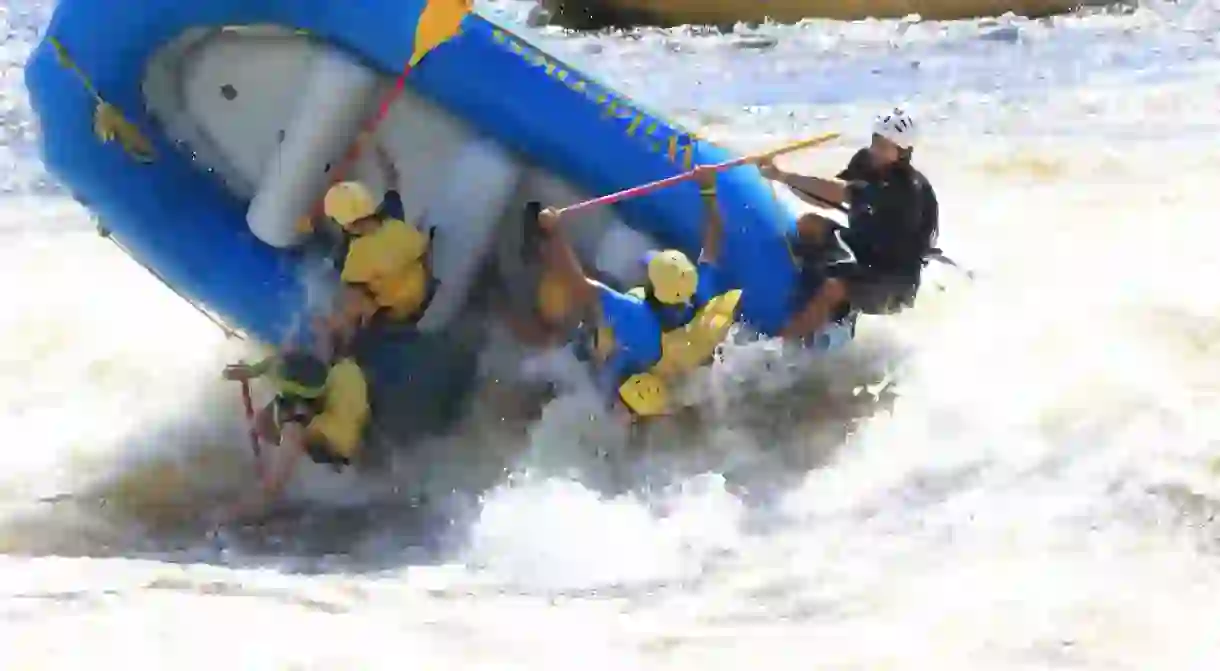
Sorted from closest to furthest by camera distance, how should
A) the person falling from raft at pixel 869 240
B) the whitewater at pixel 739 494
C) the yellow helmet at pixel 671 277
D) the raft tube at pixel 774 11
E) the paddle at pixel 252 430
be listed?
the whitewater at pixel 739 494 < the yellow helmet at pixel 671 277 < the paddle at pixel 252 430 < the person falling from raft at pixel 869 240 < the raft tube at pixel 774 11

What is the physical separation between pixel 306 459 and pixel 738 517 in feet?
3.38

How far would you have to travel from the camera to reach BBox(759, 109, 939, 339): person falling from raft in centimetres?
298

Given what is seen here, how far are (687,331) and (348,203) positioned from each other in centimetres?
78

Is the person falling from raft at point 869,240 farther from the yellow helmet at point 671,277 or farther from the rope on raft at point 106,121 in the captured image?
the rope on raft at point 106,121

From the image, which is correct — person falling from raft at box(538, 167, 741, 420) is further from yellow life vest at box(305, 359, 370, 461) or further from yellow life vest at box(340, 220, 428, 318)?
yellow life vest at box(305, 359, 370, 461)

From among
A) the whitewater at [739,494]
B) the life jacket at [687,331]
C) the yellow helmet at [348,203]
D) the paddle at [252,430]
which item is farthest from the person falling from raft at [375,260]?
the life jacket at [687,331]

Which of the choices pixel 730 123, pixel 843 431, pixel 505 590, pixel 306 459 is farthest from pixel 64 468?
pixel 730 123

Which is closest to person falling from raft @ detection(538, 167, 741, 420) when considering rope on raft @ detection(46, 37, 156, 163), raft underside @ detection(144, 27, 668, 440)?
raft underside @ detection(144, 27, 668, 440)

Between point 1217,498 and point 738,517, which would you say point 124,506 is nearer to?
point 738,517

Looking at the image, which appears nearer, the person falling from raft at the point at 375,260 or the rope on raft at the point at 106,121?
the person falling from raft at the point at 375,260

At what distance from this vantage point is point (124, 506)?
9.46 feet

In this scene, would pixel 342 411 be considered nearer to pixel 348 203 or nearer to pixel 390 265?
pixel 390 265

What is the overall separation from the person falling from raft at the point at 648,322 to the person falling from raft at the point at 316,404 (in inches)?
20.3

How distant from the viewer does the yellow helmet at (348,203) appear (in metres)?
2.68
